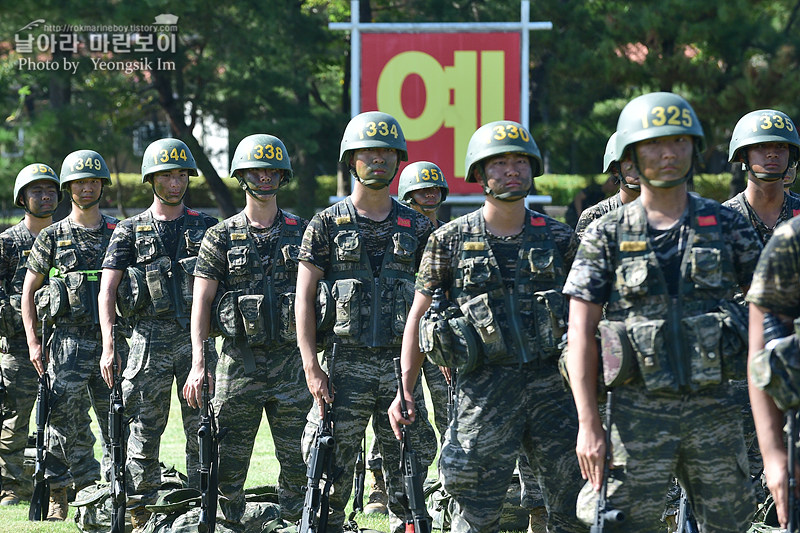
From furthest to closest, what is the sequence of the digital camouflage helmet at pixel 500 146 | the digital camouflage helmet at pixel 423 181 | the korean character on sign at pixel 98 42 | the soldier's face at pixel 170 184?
the korean character on sign at pixel 98 42, the digital camouflage helmet at pixel 423 181, the soldier's face at pixel 170 184, the digital camouflage helmet at pixel 500 146

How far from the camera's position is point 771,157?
6992mm

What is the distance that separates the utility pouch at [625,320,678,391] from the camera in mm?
4742

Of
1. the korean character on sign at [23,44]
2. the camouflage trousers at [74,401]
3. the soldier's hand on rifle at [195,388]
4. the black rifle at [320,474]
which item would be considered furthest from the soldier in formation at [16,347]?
the korean character on sign at [23,44]

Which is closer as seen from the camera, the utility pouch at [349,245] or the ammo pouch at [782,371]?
the ammo pouch at [782,371]

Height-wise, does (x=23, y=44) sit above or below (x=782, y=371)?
above

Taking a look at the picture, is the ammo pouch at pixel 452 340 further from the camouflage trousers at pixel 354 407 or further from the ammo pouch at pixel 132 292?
the ammo pouch at pixel 132 292

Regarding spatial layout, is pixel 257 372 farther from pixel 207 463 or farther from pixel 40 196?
pixel 40 196

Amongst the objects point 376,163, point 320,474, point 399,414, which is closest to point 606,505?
point 399,414

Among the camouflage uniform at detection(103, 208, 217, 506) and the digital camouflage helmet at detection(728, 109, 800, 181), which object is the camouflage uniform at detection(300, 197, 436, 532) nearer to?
the camouflage uniform at detection(103, 208, 217, 506)

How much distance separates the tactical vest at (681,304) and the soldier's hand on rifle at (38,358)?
5.73 metres

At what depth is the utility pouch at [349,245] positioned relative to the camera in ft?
21.9

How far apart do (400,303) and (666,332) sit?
7.18 feet

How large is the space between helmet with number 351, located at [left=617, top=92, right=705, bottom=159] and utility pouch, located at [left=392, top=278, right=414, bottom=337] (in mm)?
2041

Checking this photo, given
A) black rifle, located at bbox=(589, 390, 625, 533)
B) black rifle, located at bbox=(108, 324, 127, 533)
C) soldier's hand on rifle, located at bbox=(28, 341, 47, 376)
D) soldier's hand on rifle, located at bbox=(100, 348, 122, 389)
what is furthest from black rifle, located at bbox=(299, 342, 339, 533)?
soldier's hand on rifle, located at bbox=(28, 341, 47, 376)
